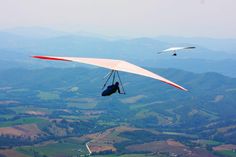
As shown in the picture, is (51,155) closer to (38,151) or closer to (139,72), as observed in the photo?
(38,151)

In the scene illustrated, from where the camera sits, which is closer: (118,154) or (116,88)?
(116,88)

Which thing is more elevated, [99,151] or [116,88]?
[116,88]

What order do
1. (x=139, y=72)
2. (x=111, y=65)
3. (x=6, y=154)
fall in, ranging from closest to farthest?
(x=139, y=72), (x=111, y=65), (x=6, y=154)

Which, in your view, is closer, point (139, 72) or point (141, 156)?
point (139, 72)

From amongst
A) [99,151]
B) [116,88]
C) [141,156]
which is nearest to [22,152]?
[99,151]

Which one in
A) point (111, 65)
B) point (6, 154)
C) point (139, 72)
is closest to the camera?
point (139, 72)

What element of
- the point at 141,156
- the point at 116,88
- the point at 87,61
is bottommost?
the point at 141,156

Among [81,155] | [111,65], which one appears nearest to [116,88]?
[111,65]

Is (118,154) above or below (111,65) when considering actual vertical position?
below

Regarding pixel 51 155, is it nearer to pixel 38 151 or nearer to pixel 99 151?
pixel 38 151
